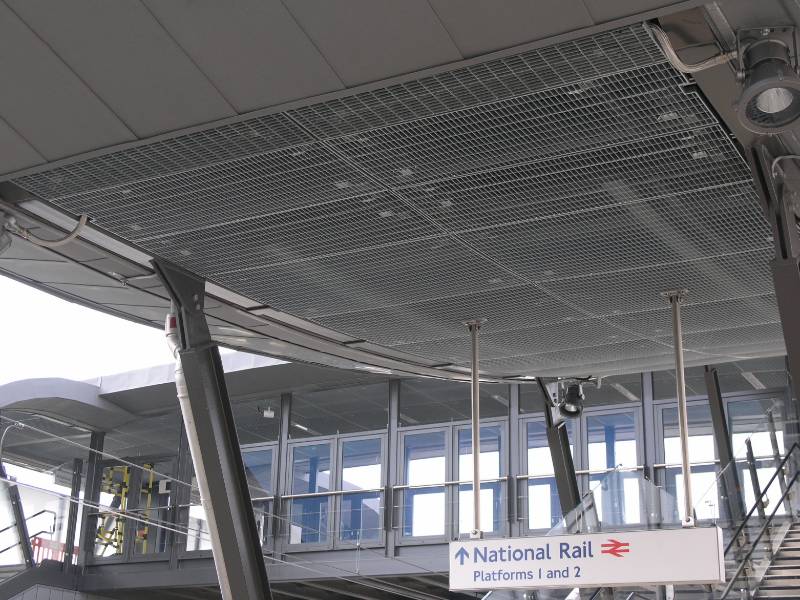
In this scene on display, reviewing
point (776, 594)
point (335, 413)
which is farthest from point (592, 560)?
point (335, 413)

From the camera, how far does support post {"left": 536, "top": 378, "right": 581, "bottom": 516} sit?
1305cm

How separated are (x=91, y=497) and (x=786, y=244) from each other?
62.9ft

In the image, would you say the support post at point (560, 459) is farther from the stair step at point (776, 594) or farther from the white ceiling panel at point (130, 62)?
the white ceiling panel at point (130, 62)

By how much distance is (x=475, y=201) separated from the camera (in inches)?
287

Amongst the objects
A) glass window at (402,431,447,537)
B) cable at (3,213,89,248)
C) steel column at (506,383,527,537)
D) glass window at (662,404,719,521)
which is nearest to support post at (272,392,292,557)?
Answer: glass window at (402,431,447,537)

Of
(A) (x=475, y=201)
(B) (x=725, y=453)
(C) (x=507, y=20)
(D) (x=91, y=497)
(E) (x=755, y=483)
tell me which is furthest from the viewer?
(D) (x=91, y=497)

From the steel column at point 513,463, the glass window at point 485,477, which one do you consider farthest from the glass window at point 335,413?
the steel column at point 513,463

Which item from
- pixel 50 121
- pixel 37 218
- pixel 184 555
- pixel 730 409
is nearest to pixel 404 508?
pixel 184 555

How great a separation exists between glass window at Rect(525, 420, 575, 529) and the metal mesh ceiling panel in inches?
348

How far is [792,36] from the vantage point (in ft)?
17.3

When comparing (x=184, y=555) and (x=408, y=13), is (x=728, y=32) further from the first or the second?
(x=184, y=555)

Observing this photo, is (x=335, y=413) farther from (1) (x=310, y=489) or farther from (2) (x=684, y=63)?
(2) (x=684, y=63)

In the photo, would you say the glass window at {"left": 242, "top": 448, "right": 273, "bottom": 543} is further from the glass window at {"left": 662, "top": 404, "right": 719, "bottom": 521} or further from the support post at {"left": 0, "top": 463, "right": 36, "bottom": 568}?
the glass window at {"left": 662, "top": 404, "right": 719, "bottom": 521}

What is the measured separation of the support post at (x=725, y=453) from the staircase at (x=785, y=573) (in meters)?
0.77
